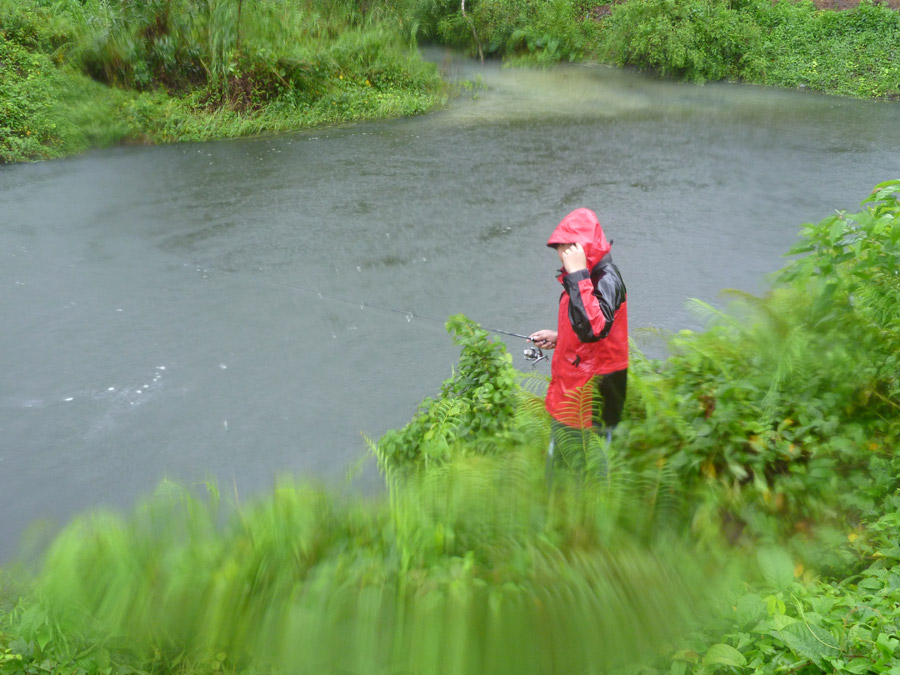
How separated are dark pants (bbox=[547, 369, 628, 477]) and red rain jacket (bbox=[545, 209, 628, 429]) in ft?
0.15

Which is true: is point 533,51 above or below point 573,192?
above

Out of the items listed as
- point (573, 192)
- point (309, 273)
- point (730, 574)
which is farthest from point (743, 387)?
point (573, 192)

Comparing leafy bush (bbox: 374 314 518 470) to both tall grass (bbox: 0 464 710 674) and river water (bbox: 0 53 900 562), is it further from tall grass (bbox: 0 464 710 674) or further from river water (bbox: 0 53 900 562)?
tall grass (bbox: 0 464 710 674)

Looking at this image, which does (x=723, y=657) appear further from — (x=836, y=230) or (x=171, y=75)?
(x=171, y=75)

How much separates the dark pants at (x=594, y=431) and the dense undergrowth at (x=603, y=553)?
57 millimetres

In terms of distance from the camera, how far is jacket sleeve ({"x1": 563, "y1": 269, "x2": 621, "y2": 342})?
322cm

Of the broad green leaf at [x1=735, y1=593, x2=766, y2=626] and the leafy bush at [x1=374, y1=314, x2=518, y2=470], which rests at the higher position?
the broad green leaf at [x1=735, y1=593, x2=766, y2=626]

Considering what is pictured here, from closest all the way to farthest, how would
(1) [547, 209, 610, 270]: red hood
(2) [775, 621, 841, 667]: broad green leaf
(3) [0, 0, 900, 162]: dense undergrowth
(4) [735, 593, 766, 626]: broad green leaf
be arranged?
(2) [775, 621, 841, 667]: broad green leaf
(4) [735, 593, 766, 626]: broad green leaf
(1) [547, 209, 610, 270]: red hood
(3) [0, 0, 900, 162]: dense undergrowth

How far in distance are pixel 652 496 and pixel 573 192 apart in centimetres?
702

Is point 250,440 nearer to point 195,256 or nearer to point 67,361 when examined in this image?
point 67,361

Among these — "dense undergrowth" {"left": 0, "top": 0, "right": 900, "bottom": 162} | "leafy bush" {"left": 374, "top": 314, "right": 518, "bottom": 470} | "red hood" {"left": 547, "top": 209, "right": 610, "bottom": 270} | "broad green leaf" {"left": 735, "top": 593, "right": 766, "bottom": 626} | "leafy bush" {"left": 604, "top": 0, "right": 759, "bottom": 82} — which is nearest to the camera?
"broad green leaf" {"left": 735, "top": 593, "right": 766, "bottom": 626}

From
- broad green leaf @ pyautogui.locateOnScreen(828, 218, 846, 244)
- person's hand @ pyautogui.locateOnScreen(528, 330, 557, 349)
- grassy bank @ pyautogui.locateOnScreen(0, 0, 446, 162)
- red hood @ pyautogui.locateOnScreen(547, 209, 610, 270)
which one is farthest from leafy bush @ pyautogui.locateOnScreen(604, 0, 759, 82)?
red hood @ pyautogui.locateOnScreen(547, 209, 610, 270)

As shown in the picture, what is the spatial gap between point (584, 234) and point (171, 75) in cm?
A: 1162

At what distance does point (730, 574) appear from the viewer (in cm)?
248
